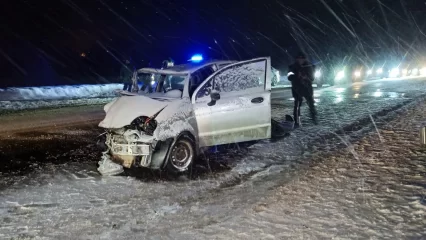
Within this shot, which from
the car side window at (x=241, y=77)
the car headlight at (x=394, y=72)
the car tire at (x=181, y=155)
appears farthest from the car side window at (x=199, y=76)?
the car headlight at (x=394, y=72)

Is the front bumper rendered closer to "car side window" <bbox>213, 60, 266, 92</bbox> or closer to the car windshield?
the car windshield

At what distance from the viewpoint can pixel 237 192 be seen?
5340mm

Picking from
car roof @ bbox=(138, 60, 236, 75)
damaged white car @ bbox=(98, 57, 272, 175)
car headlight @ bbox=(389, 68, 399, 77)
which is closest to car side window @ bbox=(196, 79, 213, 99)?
damaged white car @ bbox=(98, 57, 272, 175)

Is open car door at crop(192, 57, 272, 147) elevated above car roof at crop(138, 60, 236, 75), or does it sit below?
below

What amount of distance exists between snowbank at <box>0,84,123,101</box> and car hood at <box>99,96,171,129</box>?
13.5 m

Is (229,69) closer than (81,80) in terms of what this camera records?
Yes

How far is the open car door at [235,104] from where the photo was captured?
6.64m

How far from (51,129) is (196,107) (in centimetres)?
567

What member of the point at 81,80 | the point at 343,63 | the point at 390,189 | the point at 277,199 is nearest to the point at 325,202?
the point at 277,199

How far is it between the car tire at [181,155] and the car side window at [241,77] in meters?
1.15

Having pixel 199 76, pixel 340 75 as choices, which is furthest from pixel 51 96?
pixel 340 75

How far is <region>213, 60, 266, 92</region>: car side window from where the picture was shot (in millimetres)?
6953

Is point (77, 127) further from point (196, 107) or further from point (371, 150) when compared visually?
point (371, 150)

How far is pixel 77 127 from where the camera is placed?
10766 millimetres
